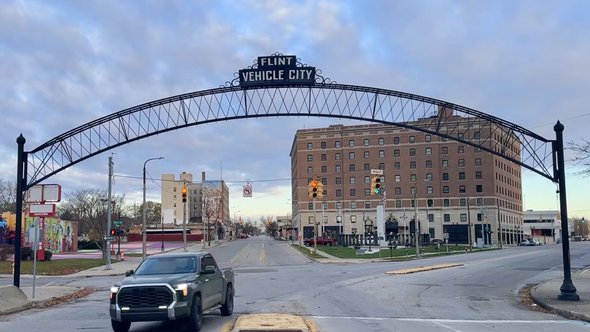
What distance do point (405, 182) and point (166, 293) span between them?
11689 centimetres

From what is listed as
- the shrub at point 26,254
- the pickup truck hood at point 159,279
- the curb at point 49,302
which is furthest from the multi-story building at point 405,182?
the pickup truck hood at point 159,279

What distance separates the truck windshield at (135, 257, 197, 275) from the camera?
13.5 metres

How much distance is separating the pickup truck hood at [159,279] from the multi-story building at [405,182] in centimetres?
10474

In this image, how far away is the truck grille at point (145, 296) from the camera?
12.0 meters

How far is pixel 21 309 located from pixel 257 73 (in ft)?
40.4

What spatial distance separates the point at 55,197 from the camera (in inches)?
868

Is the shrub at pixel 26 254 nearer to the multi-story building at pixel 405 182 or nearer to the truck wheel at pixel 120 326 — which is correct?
the truck wheel at pixel 120 326

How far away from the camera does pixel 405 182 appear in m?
126

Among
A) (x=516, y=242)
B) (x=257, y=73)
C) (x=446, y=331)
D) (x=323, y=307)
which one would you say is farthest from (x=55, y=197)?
(x=516, y=242)

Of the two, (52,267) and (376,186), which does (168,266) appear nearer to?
(376,186)

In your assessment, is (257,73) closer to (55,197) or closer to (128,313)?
(55,197)

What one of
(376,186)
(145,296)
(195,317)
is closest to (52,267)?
(376,186)

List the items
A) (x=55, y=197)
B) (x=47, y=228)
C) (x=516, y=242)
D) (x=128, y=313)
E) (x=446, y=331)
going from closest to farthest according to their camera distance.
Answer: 1. (x=128, y=313)
2. (x=446, y=331)
3. (x=55, y=197)
4. (x=47, y=228)
5. (x=516, y=242)

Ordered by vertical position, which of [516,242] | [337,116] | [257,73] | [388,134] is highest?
[388,134]
